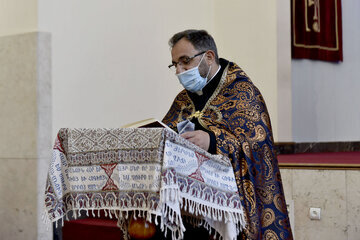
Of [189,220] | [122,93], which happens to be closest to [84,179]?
[189,220]

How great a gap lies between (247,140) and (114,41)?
2769 mm

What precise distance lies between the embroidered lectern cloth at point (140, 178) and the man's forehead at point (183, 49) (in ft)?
2.34

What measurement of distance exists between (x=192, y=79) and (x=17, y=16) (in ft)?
7.77

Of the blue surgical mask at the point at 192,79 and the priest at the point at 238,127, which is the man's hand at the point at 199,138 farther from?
the blue surgical mask at the point at 192,79

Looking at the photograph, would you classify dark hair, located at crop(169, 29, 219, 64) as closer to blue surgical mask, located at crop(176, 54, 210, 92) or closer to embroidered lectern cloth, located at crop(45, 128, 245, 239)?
blue surgical mask, located at crop(176, 54, 210, 92)

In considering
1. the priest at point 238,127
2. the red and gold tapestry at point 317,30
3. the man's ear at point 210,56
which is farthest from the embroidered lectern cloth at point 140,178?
the red and gold tapestry at point 317,30

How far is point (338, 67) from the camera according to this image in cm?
754

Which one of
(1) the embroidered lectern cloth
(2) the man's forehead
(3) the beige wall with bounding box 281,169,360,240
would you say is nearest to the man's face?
(2) the man's forehead

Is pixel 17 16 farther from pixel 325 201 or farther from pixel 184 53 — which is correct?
pixel 325 201

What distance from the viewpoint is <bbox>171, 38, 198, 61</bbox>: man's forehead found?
11.2 ft

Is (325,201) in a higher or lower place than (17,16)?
lower

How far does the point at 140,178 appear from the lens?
270cm

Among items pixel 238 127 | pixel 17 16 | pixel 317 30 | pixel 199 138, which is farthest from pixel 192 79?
pixel 317 30

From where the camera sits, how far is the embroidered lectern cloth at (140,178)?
2.64 meters
